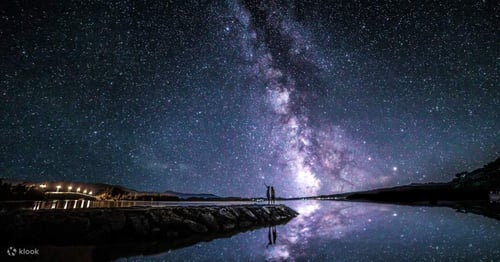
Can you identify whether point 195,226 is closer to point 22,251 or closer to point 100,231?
point 100,231

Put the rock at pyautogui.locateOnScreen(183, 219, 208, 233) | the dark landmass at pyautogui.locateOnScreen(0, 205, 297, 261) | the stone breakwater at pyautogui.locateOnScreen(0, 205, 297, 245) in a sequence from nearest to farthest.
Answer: the dark landmass at pyautogui.locateOnScreen(0, 205, 297, 261) → the stone breakwater at pyautogui.locateOnScreen(0, 205, 297, 245) → the rock at pyautogui.locateOnScreen(183, 219, 208, 233)

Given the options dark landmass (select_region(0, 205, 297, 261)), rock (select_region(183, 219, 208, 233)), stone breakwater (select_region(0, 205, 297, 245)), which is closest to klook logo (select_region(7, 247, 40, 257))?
dark landmass (select_region(0, 205, 297, 261))

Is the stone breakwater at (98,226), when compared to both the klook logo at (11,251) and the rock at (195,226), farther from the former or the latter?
the klook logo at (11,251)

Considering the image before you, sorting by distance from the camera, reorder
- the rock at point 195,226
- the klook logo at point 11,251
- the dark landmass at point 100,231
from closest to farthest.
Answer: the klook logo at point 11,251 < the dark landmass at point 100,231 < the rock at point 195,226

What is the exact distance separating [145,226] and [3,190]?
184ft

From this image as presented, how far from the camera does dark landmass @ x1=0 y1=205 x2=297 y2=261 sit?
9.19 metres

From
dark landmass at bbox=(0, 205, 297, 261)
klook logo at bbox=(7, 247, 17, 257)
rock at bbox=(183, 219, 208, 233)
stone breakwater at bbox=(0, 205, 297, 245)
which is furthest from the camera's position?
rock at bbox=(183, 219, 208, 233)

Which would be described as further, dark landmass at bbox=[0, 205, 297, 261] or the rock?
the rock

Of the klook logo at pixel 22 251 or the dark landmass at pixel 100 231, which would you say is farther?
the dark landmass at pixel 100 231

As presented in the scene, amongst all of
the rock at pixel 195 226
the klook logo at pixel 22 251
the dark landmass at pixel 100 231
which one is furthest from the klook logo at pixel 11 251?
the rock at pixel 195 226

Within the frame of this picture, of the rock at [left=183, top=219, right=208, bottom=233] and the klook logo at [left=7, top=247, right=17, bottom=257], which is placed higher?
the rock at [left=183, top=219, right=208, bottom=233]

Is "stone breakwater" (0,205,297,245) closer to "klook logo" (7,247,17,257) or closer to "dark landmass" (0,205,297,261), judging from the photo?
"dark landmass" (0,205,297,261)

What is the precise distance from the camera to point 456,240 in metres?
9.12

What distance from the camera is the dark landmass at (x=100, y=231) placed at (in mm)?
9188
